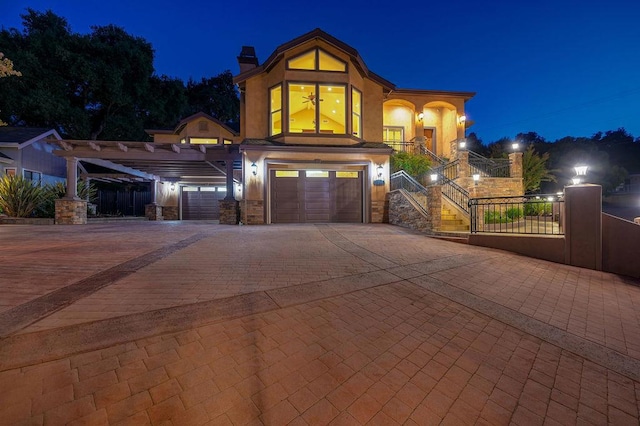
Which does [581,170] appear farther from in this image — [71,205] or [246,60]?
[71,205]

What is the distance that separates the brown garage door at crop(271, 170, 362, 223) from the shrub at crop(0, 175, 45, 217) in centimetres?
1214

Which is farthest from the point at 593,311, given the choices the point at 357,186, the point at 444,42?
the point at 444,42

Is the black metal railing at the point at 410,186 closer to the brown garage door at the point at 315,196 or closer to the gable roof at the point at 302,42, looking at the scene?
the brown garage door at the point at 315,196

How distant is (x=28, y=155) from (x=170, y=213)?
8.97 meters

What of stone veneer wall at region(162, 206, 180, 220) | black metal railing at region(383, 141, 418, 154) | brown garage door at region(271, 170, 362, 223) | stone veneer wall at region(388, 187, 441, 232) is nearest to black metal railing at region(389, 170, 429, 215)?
stone veneer wall at region(388, 187, 441, 232)

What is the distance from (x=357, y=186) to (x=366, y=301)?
10699 millimetres

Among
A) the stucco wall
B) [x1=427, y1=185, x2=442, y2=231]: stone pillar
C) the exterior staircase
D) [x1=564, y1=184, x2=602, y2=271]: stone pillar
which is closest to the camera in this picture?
the stucco wall

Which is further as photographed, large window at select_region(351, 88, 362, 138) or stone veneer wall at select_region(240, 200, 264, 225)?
large window at select_region(351, 88, 362, 138)

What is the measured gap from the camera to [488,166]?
14383 millimetres

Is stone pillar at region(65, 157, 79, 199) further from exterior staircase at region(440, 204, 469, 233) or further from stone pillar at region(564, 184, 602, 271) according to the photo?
stone pillar at region(564, 184, 602, 271)

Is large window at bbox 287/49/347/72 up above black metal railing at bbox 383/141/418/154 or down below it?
above

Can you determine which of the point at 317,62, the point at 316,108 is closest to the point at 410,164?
the point at 316,108

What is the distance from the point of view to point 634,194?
31.2 m

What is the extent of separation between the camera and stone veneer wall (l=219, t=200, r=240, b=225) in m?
13.2
